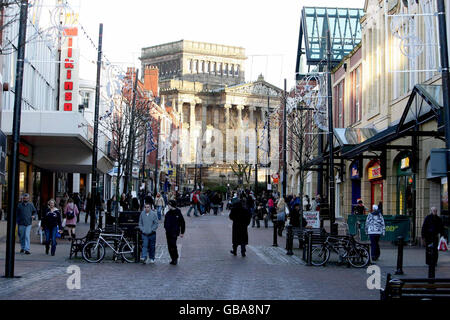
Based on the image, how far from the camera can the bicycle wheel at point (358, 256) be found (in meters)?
17.6

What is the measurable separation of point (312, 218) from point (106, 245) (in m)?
9.09

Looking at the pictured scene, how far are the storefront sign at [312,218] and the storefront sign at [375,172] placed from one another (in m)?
7.57

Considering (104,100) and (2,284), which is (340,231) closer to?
(2,284)

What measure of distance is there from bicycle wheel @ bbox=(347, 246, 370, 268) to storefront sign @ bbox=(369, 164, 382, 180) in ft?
46.6

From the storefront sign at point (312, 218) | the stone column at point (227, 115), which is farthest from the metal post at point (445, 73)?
the stone column at point (227, 115)

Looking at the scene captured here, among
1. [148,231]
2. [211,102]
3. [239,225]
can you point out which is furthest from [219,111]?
[148,231]

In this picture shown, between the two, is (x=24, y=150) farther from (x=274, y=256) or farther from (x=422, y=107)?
(x=422, y=107)

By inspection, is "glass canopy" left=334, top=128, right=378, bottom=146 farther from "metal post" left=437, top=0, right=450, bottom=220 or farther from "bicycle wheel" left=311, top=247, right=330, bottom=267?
"metal post" left=437, top=0, right=450, bottom=220

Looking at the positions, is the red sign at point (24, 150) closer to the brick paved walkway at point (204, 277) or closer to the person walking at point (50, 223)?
the brick paved walkway at point (204, 277)

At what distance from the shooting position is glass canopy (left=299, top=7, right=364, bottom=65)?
51594 millimetres

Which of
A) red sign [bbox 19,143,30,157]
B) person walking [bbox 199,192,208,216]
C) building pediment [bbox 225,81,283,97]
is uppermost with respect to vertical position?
building pediment [bbox 225,81,283,97]

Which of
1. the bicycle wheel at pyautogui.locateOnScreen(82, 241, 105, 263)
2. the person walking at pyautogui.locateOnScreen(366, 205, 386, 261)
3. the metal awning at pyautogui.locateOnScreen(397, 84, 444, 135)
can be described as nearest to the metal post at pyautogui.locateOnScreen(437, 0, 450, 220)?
the person walking at pyautogui.locateOnScreen(366, 205, 386, 261)

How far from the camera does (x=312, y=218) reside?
2477 cm
